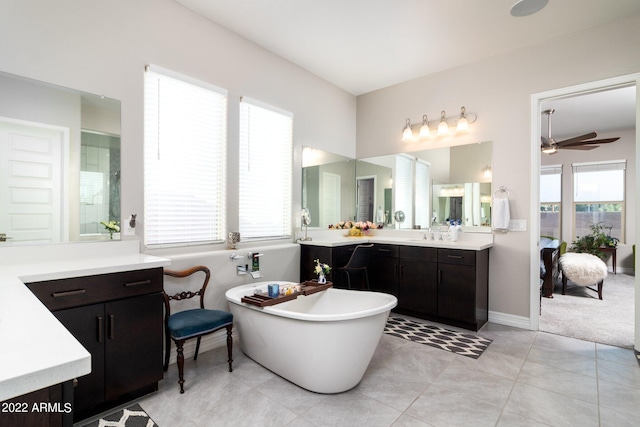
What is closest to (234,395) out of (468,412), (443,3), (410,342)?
(468,412)

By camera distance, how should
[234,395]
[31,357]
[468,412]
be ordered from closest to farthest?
[31,357] → [468,412] → [234,395]

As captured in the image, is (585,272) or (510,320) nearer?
(510,320)

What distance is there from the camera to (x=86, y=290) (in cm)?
173

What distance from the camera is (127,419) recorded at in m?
1.81

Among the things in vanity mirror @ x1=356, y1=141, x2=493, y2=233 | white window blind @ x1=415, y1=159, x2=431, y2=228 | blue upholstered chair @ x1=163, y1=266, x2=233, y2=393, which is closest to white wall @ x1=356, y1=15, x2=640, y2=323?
vanity mirror @ x1=356, y1=141, x2=493, y2=233

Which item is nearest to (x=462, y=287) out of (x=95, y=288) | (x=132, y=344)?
(x=132, y=344)

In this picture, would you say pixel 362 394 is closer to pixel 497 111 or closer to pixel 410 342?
pixel 410 342

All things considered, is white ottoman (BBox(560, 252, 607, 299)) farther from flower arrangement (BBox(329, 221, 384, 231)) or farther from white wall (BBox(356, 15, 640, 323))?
flower arrangement (BBox(329, 221, 384, 231))

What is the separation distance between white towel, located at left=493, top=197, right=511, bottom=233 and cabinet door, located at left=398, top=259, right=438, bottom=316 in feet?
2.70

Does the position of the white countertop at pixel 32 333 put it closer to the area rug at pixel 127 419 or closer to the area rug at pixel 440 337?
the area rug at pixel 127 419

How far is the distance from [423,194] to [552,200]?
4893 mm

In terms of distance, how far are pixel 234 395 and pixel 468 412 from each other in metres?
1.47

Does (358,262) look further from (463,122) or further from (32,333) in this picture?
(32,333)

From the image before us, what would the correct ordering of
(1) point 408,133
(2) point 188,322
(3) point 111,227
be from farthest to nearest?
(1) point 408,133 < (3) point 111,227 < (2) point 188,322
